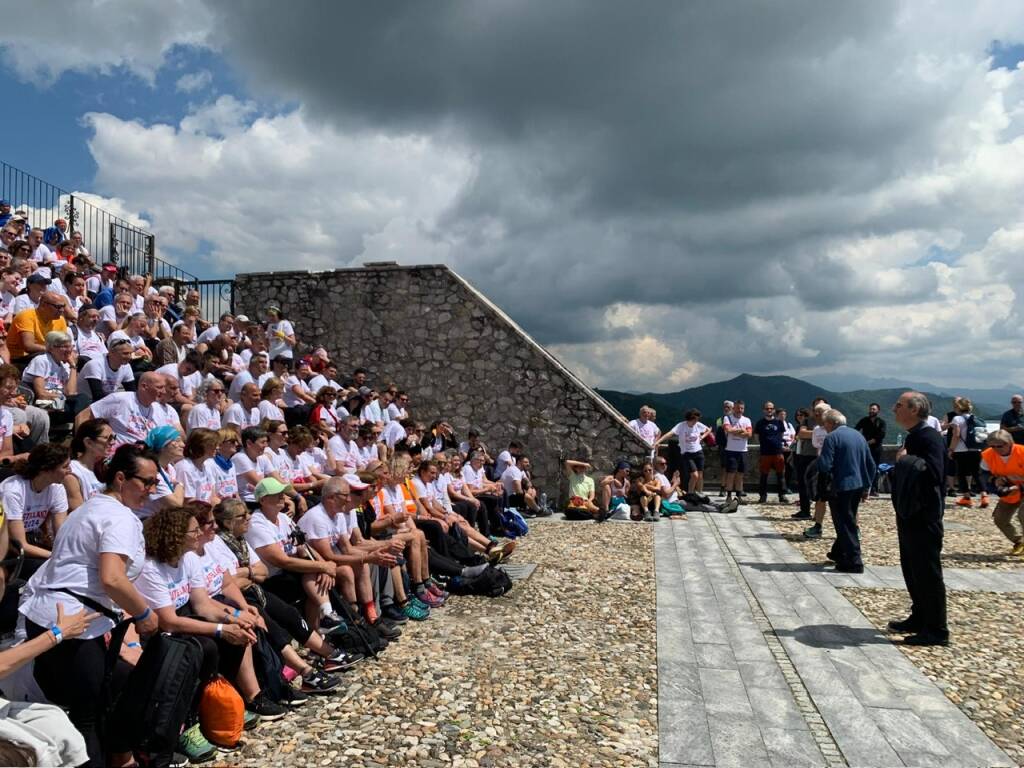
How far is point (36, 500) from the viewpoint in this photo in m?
4.31

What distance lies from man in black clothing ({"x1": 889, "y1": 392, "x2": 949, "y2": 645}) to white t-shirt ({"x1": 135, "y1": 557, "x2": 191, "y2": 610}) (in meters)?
4.92

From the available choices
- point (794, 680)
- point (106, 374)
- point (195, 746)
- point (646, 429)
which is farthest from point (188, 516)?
point (646, 429)

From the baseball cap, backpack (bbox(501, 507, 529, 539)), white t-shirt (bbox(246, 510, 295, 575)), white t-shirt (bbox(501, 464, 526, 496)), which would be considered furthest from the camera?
white t-shirt (bbox(501, 464, 526, 496))

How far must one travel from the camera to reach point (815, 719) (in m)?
3.93

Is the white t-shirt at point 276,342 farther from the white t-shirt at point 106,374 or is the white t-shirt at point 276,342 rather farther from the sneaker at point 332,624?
the sneaker at point 332,624

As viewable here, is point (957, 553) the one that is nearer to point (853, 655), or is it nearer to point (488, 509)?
point (853, 655)

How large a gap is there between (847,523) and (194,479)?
640cm

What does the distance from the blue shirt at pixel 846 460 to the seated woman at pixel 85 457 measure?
684 centimetres

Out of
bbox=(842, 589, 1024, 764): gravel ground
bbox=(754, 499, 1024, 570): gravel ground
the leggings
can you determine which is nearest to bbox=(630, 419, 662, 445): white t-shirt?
bbox=(754, 499, 1024, 570): gravel ground

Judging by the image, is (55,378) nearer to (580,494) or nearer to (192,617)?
(192,617)

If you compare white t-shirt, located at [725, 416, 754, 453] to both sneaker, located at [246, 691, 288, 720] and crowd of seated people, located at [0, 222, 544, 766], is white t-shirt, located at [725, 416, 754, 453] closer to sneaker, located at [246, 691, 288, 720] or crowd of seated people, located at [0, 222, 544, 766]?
crowd of seated people, located at [0, 222, 544, 766]

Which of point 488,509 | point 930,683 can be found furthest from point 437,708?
point 488,509

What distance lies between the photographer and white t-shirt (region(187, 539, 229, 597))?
3.87 metres

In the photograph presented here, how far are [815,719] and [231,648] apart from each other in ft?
10.7
